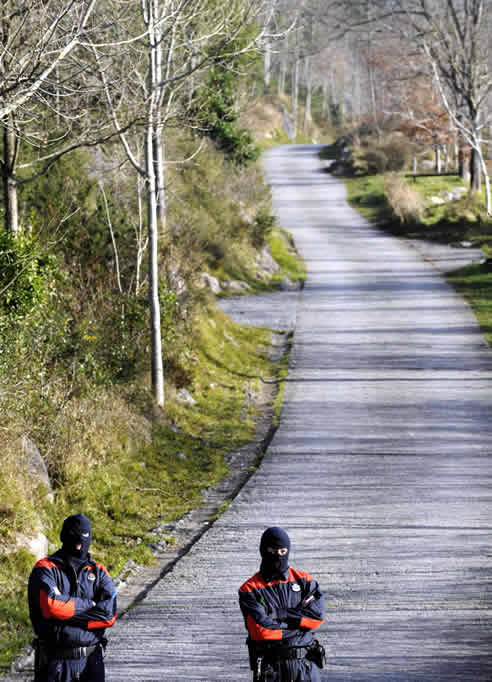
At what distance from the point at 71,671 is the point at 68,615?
14.6 inches

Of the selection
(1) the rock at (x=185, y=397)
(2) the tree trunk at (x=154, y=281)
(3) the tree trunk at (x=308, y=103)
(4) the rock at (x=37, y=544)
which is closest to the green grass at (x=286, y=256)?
(1) the rock at (x=185, y=397)

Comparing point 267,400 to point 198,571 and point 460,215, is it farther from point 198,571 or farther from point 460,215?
point 460,215

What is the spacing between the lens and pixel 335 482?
12.3m

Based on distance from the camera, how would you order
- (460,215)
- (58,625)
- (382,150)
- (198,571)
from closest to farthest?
(58,625) → (198,571) → (460,215) → (382,150)

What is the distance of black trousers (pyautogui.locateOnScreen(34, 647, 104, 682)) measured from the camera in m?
5.93

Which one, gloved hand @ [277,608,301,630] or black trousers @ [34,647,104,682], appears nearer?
gloved hand @ [277,608,301,630]

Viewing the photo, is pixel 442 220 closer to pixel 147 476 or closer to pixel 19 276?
pixel 147 476

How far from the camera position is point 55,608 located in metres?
5.95

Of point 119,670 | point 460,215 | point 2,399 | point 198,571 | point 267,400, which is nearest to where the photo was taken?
point 119,670

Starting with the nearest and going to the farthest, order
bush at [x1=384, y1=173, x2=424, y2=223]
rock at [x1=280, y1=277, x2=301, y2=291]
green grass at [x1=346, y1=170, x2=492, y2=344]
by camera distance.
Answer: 1. green grass at [x1=346, y1=170, x2=492, y2=344]
2. rock at [x1=280, y1=277, x2=301, y2=291]
3. bush at [x1=384, y1=173, x2=424, y2=223]

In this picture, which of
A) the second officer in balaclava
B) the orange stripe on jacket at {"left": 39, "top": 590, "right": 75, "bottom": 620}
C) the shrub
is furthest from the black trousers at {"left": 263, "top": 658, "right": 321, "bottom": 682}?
the shrub

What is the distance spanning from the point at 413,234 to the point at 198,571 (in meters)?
30.0

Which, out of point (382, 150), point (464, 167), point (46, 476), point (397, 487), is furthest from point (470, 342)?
point (382, 150)

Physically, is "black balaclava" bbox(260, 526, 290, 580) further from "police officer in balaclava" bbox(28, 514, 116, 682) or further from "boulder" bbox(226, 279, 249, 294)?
"boulder" bbox(226, 279, 249, 294)
